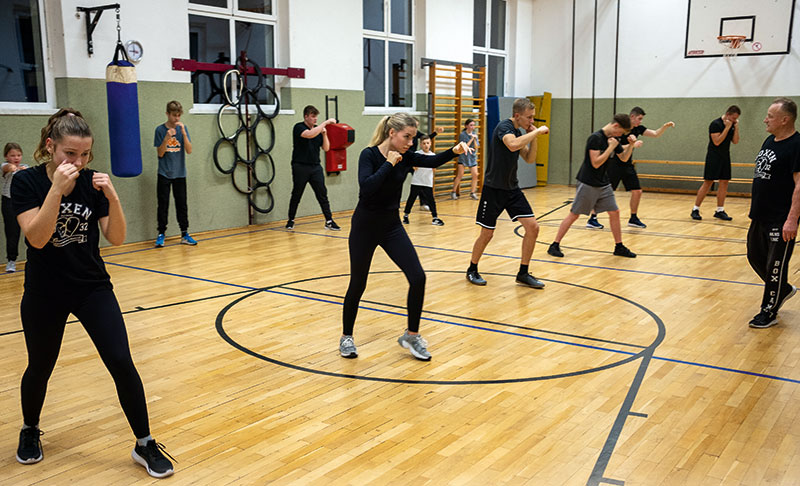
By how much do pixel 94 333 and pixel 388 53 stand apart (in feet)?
33.0

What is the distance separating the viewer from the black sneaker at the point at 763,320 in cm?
502

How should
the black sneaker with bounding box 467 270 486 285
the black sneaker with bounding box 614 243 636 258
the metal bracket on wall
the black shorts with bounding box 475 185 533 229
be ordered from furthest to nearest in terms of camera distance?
1. the black sneaker with bounding box 614 243 636 258
2. the metal bracket on wall
3. the black sneaker with bounding box 467 270 486 285
4. the black shorts with bounding box 475 185 533 229

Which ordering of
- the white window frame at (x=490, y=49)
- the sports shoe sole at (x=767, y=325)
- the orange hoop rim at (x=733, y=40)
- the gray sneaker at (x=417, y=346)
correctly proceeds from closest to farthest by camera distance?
1. the gray sneaker at (x=417, y=346)
2. the sports shoe sole at (x=767, y=325)
3. the orange hoop rim at (x=733, y=40)
4. the white window frame at (x=490, y=49)

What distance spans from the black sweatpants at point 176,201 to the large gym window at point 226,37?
1.43m

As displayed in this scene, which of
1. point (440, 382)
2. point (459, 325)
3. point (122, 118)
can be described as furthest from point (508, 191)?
point (122, 118)

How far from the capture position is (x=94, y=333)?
111 inches

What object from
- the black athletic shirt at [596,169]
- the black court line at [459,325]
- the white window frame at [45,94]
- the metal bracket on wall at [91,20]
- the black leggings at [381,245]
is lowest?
the black court line at [459,325]

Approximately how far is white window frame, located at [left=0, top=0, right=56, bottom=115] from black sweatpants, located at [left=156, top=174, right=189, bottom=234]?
1345 millimetres

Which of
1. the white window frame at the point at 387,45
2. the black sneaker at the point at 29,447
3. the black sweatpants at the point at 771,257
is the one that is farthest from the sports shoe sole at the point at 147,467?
the white window frame at the point at 387,45

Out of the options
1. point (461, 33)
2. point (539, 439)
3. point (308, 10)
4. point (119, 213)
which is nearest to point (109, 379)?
point (119, 213)

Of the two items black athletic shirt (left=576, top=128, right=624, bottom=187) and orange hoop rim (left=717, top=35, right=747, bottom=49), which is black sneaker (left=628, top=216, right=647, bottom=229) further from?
orange hoop rim (left=717, top=35, right=747, bottom=49)

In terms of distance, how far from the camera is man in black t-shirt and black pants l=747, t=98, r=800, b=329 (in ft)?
15.4

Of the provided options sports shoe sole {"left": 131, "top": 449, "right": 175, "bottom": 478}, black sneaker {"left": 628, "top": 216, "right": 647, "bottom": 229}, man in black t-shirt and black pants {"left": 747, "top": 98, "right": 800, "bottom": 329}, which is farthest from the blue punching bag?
black sneaker {"left": 628, "top": 216, "right": 647, "bottom": 229}

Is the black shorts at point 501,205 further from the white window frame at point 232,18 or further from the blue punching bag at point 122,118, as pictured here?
the white window frame at point 232,18
